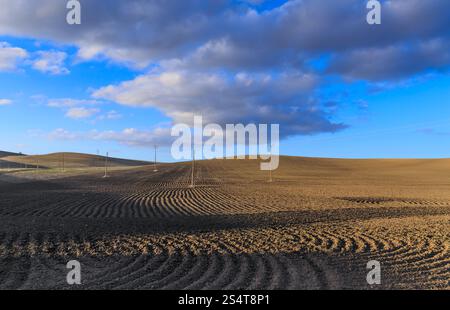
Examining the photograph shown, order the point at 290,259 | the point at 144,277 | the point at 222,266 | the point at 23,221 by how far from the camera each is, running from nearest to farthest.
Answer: the point at 144,277, the point at 222,266, the point at 290,259, the point at 23,221

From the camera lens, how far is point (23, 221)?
14.2 metres

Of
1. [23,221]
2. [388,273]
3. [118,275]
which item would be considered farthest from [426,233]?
[23,221]

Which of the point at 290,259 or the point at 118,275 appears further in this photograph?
the point at 290,259
